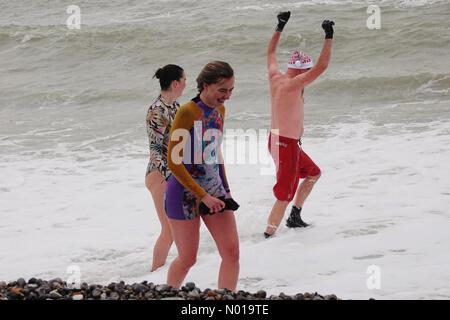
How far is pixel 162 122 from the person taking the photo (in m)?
6.43

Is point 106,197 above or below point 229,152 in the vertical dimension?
below

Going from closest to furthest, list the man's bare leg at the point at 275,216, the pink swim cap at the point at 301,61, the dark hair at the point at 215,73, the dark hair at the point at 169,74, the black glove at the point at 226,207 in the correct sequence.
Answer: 1. the dark hair at the point at 215,73
2. the black glove at the point at 226,207
3. the dark hair at the point at 169,74
4. the pink swim cap at the point at 301,61
5. the man's bare leg at the point at 275,216

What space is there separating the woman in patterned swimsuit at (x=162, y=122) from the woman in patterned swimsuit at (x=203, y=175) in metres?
0.95

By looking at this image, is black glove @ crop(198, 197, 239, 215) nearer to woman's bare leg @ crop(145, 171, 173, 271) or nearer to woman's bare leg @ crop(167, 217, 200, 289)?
woman's bare leg @ crop(167, 217, 200, 289)

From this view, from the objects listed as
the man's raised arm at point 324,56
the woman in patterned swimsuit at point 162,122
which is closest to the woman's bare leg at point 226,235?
the woman in patterned swimsuit at point 162,122

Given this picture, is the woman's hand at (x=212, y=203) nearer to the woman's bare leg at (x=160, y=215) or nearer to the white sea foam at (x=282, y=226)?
the white sea foam at (x=282, y=226)

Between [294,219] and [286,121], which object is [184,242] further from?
[294,219]

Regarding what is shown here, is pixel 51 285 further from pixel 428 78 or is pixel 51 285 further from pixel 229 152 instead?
pixel 428 78

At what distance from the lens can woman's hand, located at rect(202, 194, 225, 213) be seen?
5.14 m

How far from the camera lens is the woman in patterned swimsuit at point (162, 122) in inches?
251

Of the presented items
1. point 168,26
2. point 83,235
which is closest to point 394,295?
point 83,235

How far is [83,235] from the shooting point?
8422mm

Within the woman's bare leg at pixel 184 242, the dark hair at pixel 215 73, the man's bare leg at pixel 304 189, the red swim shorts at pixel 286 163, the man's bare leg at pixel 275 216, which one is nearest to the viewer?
the dark hair at pixel 215 73

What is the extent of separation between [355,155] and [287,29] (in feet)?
37.6
